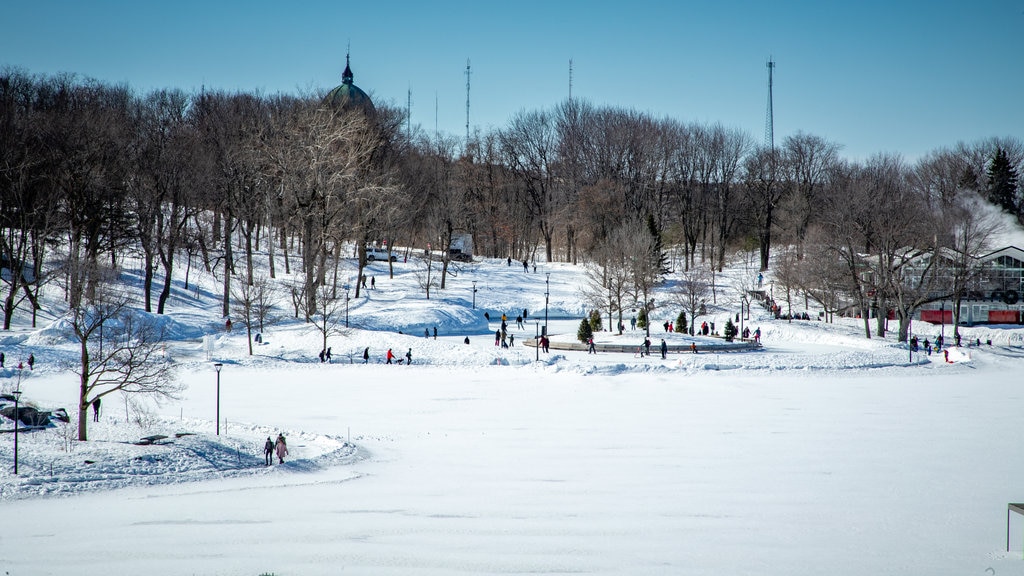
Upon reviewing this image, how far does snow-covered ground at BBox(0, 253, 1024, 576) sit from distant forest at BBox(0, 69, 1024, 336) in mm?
11212

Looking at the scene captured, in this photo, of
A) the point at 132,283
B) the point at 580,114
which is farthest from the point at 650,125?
the point at 132,283

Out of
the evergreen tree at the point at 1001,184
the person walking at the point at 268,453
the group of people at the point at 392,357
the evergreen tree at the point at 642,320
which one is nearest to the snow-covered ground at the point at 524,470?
the person walking at the point at 268,453

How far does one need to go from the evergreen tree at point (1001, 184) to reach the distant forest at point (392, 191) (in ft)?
0.56

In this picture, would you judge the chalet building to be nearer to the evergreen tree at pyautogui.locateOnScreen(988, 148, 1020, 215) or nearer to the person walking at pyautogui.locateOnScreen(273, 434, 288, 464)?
the evergreen tree at pyautogui.locateOnScreen(988, 148, 1020, 215)

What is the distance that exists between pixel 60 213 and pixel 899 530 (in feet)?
143

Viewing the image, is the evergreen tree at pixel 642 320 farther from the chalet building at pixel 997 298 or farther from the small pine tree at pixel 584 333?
the chalet building at pixel 997 298

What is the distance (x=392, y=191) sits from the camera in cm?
4769

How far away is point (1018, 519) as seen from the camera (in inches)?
598

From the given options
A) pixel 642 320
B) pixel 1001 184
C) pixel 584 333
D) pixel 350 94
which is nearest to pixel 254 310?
pixel 584 333

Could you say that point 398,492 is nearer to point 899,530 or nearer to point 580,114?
point 899,530

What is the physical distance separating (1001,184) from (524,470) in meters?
76.9

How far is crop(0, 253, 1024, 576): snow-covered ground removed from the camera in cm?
1348

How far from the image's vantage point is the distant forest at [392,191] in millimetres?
44844

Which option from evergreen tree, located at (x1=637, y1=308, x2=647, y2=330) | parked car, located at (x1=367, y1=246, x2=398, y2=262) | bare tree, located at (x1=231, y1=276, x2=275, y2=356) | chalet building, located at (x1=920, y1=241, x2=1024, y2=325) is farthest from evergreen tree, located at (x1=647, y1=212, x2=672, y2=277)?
bare tree, located at (x1=231, y1=276, x2=275, y2=356)
